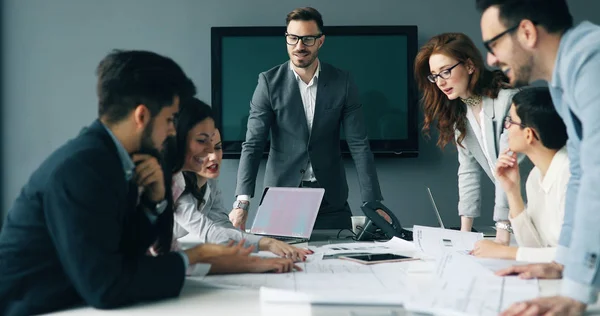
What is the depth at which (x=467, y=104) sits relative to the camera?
2.45 metres

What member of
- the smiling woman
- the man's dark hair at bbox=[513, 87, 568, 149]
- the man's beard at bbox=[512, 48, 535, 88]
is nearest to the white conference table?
the man's beard at bbox=[512, 48, 535, 88]

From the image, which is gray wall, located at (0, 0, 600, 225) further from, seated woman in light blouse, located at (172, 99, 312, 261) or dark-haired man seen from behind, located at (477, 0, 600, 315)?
dark-haired man seen from behind, located at (477, 0, 600, 315)

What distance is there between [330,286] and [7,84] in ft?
11.0

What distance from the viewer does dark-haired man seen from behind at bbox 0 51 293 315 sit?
1.13 metres

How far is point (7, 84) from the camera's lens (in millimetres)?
3938

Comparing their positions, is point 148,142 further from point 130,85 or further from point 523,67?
point 523,67

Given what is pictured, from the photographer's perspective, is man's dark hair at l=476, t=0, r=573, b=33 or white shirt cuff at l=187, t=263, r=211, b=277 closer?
man's dark hair at l=476, t=0, r=573, b=33

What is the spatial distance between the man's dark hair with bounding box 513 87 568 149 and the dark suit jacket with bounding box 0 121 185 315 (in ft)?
4.10

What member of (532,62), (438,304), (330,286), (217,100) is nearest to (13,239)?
(330,286)

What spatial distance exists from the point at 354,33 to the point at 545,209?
7.31 ft

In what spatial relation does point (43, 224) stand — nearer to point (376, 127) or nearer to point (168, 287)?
point (168, 287)

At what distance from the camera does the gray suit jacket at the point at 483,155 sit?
2.19m

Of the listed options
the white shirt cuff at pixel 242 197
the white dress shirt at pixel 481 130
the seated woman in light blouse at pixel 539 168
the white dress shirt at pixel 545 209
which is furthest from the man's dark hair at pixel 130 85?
the white dress shirt at pixel 481 130

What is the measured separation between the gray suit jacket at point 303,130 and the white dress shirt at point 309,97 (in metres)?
0.03
